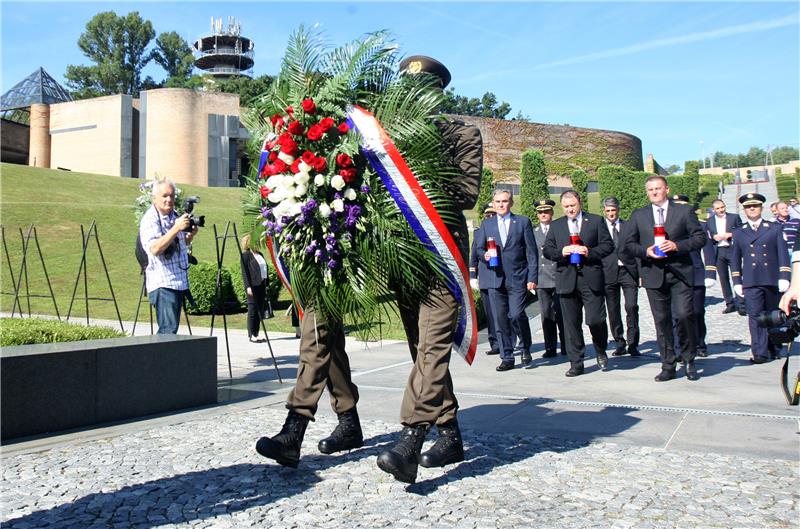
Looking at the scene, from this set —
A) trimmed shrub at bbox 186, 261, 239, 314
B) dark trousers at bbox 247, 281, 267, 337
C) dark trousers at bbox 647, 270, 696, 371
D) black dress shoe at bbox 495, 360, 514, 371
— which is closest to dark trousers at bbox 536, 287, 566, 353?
black dress shoe at bbox 495, 360, 514, 371

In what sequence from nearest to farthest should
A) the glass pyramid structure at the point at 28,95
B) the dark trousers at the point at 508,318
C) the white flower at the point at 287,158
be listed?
the white flower at the point at 287,158 → the dark trousers at the point at 508,318 → the glass pyramid structure at the point at 28,95

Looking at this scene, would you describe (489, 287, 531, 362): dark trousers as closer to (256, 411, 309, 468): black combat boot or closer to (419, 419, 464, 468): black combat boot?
(419, 419, 464, 468): black combat boot

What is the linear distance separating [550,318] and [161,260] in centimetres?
506

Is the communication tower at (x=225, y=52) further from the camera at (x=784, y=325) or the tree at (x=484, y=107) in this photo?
the camera at (x=784, y=325)

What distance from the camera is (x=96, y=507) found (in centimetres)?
327

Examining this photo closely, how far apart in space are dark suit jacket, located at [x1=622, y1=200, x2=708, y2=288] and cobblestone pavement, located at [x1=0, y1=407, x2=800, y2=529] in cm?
316

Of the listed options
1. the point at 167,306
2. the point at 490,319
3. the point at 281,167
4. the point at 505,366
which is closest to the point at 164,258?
the point at 167,306

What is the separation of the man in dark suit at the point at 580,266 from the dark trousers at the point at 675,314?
2.53 feet

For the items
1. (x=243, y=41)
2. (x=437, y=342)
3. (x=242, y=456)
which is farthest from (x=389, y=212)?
(x=243, y=41)

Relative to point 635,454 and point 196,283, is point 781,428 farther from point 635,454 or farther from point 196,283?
point 196,283

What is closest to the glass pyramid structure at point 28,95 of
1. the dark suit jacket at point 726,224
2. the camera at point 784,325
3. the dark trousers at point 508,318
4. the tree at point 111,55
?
the tree at point 111,55

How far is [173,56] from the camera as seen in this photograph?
297 feet

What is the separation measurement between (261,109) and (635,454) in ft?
9.57

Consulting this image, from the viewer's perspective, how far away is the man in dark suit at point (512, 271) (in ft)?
27.9
